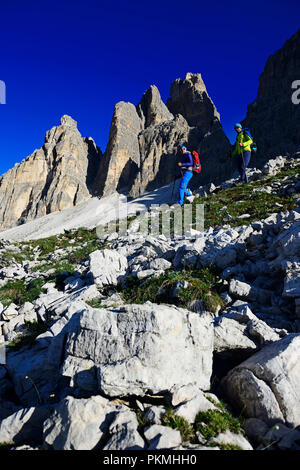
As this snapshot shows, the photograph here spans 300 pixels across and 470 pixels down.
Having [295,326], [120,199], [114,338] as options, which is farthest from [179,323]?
[120,199]

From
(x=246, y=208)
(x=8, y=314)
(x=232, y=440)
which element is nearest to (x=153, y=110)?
(x=246, y=208)

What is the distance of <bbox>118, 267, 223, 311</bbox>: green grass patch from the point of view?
651 cm

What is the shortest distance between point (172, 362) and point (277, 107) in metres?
89.5

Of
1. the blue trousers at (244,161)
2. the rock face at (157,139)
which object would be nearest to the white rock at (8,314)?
the blue trousers at (244,161)

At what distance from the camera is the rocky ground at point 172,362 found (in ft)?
10.9

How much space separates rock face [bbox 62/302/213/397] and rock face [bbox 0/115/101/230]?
304ft

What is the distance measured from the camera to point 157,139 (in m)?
95.4

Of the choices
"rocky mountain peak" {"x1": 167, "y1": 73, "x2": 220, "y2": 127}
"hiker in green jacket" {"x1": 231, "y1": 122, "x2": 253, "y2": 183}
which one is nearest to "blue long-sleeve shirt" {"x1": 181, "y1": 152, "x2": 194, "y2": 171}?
"hiker in green jacket" {"x1": 231, "y1": 122, "x2": 253, "y2": 183}

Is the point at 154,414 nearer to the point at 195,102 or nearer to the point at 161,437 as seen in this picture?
the point at 161,437

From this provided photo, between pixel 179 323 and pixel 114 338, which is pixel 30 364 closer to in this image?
pixel 114 338

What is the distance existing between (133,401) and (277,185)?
19.4 meters

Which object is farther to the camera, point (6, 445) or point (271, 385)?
point (271, 385)

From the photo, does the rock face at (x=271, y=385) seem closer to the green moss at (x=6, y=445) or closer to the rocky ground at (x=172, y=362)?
the rocky ground at (x=172, y=362)

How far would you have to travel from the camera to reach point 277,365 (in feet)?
12.9
